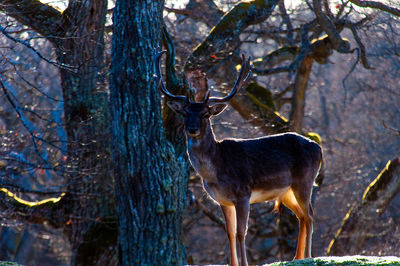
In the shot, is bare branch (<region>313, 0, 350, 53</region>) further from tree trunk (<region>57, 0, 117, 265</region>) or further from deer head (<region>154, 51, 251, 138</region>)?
deer head (<region>154, 51, 251, 138</region>)

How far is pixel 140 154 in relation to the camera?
8891mm

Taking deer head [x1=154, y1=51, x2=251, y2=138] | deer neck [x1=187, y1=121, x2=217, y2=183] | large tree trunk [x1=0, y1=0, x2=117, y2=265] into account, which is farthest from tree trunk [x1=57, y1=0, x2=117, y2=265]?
deer neck [x1=187, y1=121, x2=217, y2=183]

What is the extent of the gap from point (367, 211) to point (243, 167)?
25.2 feet

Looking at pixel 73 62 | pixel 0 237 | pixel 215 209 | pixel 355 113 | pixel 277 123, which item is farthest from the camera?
pixel 355 113

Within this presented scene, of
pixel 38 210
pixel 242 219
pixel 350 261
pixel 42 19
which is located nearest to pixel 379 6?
pixel 242 219

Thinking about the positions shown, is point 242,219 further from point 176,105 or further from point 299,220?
point 176,105

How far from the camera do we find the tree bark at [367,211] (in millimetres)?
14289

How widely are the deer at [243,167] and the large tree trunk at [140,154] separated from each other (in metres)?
0.94

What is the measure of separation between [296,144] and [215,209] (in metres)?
9.87

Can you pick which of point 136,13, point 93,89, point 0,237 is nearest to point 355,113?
point 0,237

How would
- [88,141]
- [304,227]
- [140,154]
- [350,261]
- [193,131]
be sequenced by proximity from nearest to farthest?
1. [350,261]
2. [193,131]
3. [304,227]
4. [140,154]
5. [88,141]

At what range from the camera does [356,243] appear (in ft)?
47.6

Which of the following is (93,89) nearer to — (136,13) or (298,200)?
(136,13)

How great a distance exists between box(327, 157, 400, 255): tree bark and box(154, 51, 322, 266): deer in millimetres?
6703
